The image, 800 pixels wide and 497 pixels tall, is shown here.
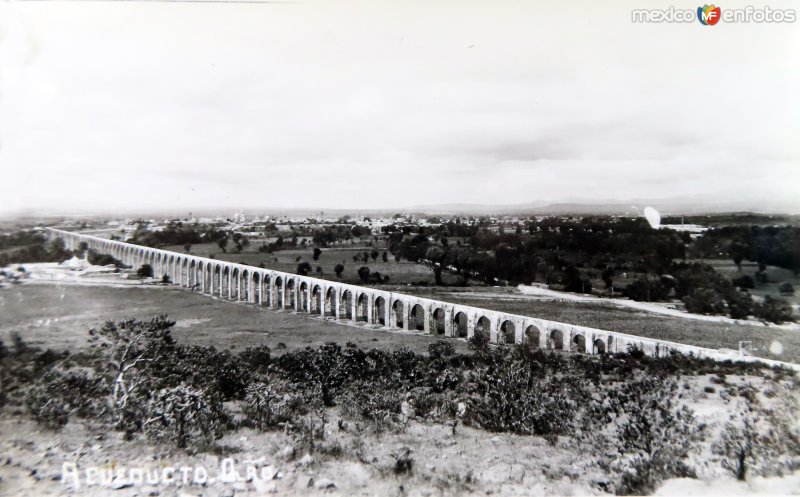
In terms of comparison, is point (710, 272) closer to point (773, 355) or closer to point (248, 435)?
point (773, 355)

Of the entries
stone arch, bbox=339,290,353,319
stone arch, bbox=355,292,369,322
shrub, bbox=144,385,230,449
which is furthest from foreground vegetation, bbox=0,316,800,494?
stone arch, bbox=339,290,353,319

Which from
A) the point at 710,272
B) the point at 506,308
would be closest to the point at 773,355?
the point at 710,272

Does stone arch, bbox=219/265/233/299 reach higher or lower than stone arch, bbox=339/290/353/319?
higher

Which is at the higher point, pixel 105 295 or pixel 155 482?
pixel 105 295

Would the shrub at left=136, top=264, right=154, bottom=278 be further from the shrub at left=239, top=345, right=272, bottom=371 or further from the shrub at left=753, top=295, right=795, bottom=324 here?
the shrub at left=753, top=295, right=795, bottom=324

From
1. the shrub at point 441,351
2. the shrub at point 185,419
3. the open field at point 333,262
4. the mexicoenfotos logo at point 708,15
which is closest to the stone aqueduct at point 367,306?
the open field at point 333,262
